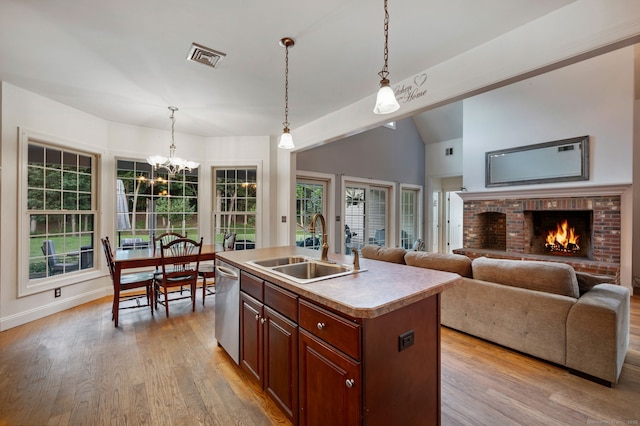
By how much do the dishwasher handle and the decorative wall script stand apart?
2.40 metres

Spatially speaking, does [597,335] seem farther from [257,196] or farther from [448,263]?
[257,196]

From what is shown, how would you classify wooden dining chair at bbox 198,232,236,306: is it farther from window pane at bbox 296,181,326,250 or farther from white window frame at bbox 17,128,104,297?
white window frame at bbox 17,128,104,297

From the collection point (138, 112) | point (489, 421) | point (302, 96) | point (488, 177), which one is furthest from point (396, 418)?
point (488, 177)

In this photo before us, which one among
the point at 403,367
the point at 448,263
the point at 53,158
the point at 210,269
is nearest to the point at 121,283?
the point at 210,269

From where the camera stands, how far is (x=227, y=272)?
7.92 ft

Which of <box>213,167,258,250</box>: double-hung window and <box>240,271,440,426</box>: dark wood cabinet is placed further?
<box>213,167,258,250</box>: double-hung window

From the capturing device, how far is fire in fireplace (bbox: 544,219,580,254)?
15.8 feet

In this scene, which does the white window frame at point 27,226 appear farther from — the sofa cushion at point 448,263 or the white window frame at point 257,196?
the sofa cushion at point 448,263

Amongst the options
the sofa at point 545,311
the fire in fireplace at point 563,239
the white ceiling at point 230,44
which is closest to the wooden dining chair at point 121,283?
the white ceiling at point 230,44

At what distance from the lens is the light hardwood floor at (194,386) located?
5.85 feet

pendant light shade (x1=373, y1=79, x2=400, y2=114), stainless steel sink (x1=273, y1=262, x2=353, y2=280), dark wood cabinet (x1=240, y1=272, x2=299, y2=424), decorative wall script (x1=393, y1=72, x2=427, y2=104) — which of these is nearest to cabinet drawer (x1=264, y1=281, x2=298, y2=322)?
dark wood cabinet (x1=240, y1=272, x2=299, y2=424)

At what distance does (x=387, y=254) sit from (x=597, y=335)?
175 centimetres

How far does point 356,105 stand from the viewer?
3572mm

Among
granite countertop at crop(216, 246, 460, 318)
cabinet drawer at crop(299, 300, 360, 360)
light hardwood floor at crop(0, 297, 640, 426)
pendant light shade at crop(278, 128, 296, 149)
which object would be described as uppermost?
pendant light shade at crop(278, 128, 296, 149)
